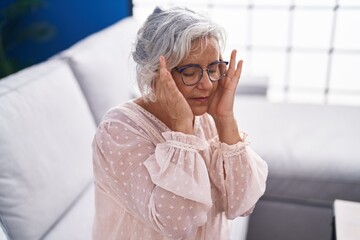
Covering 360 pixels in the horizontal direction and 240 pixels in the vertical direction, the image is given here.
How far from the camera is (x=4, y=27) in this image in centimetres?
311

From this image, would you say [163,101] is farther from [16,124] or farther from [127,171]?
[16,124]

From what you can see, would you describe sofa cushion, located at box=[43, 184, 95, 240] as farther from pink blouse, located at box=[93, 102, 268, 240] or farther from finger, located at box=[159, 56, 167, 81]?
finger, located at box=[159, 56, 167, 81]

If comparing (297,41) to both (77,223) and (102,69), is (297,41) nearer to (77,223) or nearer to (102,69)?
(102,69)

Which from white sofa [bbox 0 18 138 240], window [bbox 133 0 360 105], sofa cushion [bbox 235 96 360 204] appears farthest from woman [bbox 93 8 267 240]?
window [bbox 133 0 360 105]

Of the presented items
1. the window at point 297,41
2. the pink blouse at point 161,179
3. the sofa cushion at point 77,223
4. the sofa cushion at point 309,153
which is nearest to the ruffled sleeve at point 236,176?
the pink blouse at point 161,179

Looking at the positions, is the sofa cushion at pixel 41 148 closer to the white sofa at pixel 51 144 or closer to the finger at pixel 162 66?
the white sofa at pixel 51 144

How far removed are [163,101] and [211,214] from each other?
369mm

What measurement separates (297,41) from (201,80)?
2.45 m

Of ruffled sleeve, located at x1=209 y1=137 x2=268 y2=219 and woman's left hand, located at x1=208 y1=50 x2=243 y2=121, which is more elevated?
woman's left hand, located at x1=208 y1=50 x2=243 y2=121

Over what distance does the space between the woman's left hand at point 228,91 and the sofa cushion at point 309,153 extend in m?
0.78

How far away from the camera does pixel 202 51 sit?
95 cm

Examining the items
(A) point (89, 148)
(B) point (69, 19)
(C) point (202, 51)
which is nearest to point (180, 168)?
(C) point (202, 51)

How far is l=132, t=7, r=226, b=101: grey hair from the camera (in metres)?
0.92

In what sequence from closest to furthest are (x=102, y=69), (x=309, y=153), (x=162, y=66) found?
(x=162, y=66)
(x=309, y=153)
(x=102, y=69)
